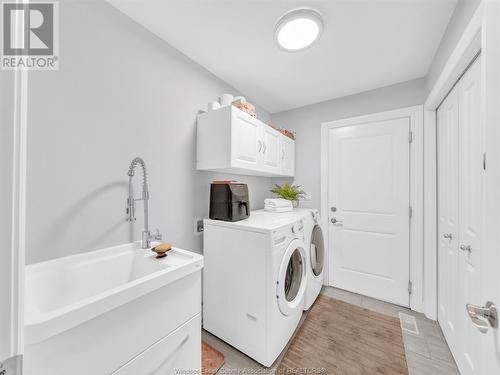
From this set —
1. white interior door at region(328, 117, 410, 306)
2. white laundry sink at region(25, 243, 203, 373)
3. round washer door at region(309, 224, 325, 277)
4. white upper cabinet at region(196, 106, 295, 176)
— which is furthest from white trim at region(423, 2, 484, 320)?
white laundry sink at region(25, 243, 203, 373)

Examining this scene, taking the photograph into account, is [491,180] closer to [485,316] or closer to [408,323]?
[485,316]

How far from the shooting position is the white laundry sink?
2.01 ft

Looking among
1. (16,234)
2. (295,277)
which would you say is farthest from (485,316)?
(295,277)

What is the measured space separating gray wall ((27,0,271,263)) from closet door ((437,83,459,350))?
2.03 metres

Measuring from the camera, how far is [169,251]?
123cm

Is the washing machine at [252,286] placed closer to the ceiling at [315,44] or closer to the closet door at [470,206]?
the closet door at [470,206]

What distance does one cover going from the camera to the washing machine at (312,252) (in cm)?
197

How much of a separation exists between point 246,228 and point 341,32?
5.19 feet

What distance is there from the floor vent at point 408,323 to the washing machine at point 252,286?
97 cm

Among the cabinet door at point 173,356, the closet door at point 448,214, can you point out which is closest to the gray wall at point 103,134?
the cabinet door at point 173,356

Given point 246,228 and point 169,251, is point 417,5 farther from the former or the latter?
point 169,251

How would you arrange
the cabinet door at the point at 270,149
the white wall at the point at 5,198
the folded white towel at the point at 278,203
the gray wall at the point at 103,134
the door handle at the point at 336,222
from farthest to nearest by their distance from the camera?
the door handle at the point at 336,222 → the folded white towel at the point at 278,203 → the cabinet door at the point at 270,149 → the gray wall at the point at 103,134 → the white wall at the point at 5,198

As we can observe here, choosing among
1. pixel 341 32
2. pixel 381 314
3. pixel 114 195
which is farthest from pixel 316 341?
pixel 341 32

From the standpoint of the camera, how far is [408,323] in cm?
185
